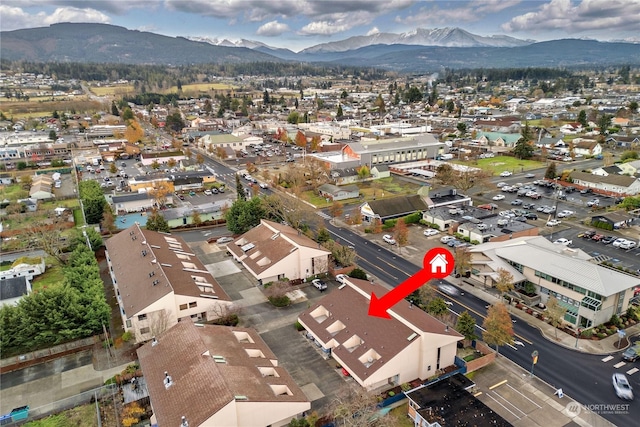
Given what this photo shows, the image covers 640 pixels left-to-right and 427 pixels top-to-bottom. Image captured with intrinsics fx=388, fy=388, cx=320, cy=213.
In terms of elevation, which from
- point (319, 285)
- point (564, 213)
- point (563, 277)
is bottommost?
point (319, 285)

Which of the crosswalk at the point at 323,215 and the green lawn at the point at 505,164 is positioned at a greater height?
the green lawn at the point at 505,164

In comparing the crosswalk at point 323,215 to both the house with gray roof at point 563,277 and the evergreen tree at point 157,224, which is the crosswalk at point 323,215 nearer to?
the evergreen tree at point 157,224

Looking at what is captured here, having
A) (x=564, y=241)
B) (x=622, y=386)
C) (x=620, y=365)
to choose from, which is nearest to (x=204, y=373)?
(x=622, y=386)

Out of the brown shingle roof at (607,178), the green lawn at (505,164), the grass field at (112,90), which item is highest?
the grass field at (112,90)

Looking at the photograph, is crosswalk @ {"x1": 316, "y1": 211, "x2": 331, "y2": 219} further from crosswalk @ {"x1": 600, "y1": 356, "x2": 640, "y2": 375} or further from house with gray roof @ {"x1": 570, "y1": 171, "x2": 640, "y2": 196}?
house with gray roof @ {"x1": 570, "y1": 171, "x2": 640, "y2": 196}

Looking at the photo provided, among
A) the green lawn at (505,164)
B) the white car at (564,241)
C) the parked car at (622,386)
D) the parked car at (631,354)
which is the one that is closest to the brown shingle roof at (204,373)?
the parked car at (622,386)

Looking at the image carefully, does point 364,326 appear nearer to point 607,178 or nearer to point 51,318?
point 51,318

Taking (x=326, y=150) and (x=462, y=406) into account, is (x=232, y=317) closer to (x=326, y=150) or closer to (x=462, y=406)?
(x=462, y=406)
